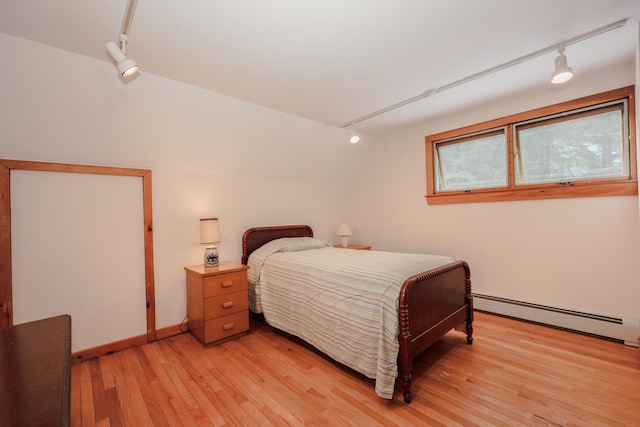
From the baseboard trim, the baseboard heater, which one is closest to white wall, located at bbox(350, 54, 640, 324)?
the baseboard heater

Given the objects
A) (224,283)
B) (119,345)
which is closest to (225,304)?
(224,283)

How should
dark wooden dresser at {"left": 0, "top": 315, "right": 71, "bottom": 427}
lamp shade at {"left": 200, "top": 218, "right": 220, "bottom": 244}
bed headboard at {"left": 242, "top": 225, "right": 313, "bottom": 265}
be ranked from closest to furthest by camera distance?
dark wooden dresser at {"left": 0, "top": 315, "right": 71, "bottom": 427}, lamp shade at {"left": 200, "top": 218, "right": 220, "bottom": 244}, bed headboard at {"left": 242, "top": 225, "right": 313, "bottom": 265}

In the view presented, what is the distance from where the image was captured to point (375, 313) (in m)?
1.89

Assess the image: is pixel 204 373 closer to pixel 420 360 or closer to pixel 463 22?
pixel 420 360

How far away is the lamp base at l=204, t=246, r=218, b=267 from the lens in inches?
116

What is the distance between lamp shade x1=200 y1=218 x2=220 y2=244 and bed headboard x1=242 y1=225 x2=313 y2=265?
55 cm

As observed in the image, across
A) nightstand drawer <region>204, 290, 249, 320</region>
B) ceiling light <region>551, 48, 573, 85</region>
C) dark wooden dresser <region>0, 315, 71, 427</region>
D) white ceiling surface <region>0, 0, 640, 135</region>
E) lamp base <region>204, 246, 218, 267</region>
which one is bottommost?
nightstand drawer <region>204, 290, 249, 320</region>

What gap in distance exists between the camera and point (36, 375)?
2.84 ft

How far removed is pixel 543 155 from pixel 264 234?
3.27m

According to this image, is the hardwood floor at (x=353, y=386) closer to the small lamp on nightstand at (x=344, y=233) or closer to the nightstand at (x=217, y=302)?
the nightstand at (x=217, y=302)

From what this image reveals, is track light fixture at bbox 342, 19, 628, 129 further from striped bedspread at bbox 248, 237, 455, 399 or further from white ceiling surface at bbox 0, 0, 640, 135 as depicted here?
striped bedspread at bbox 248, 237, 455, 399

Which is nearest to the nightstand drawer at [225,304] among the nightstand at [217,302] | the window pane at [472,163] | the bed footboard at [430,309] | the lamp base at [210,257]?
the nightstand at [217,302]

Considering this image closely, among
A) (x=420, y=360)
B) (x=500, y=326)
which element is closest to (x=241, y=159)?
(x=420, y=360)

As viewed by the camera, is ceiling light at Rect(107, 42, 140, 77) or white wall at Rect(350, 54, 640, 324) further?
white wall at Rect(350, 54, 640, 324)
